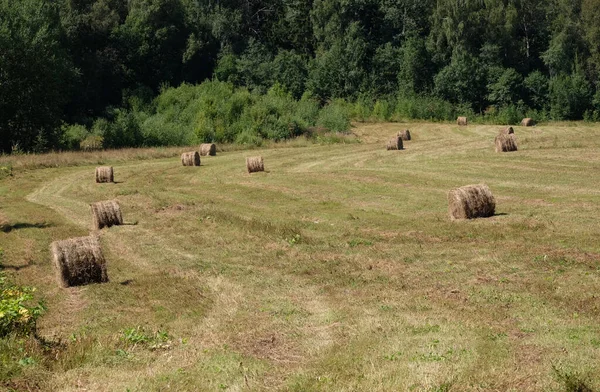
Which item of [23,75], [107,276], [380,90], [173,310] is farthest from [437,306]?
[380,90]

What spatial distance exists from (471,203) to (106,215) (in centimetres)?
1365

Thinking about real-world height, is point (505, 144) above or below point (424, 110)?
below

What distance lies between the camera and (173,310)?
53.7 feet

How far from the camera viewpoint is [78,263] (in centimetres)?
1912

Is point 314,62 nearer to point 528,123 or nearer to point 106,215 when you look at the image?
point 528,123

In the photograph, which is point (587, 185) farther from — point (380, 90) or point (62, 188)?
point (380, 90)

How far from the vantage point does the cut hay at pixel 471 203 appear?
25.3 meters

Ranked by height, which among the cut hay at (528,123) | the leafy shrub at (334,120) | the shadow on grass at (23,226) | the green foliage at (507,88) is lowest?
the shadow on grass at (23,226)

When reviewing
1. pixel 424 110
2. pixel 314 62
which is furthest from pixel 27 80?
pixel 424 110

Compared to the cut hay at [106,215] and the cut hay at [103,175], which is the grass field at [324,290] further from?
the cut hay at [103,175]

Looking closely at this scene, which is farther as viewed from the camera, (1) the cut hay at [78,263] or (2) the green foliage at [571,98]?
(2) the green foliage at [571,98]

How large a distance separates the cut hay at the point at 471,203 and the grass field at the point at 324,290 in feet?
1.80

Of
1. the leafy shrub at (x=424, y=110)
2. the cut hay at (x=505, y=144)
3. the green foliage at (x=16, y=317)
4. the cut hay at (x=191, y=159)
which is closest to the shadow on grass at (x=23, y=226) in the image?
the green foliage at (x=16, y=317)

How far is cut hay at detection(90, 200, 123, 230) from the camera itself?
91.6 ft
